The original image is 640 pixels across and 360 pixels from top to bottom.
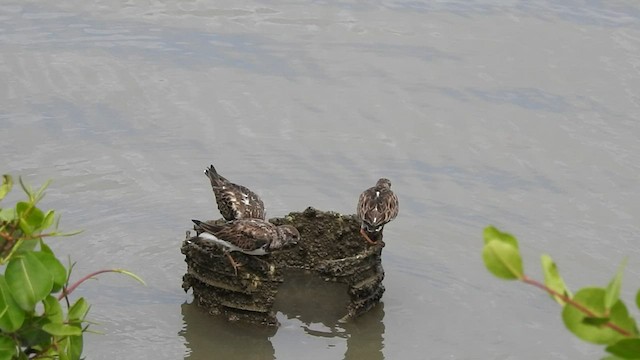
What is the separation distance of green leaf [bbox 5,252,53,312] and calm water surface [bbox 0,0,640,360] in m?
4.73

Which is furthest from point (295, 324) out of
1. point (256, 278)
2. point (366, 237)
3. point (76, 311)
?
point (76, 311)

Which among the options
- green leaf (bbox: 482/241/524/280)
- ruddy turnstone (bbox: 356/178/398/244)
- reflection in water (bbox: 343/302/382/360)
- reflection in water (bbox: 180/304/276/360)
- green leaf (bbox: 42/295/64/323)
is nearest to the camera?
green leaf (bbox: 482/241/524/280)

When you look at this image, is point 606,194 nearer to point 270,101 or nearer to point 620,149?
point 620,149

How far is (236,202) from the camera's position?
9484 mm

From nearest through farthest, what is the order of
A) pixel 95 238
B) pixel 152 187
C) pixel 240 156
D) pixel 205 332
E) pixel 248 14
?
1. pixel 205 332
2. pixel 95 238
3. pixel 152 187
4. pixel 240 156
5. pixel 248 14

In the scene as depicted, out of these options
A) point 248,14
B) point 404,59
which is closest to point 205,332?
point 404,59

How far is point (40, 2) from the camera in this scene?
16.0 m

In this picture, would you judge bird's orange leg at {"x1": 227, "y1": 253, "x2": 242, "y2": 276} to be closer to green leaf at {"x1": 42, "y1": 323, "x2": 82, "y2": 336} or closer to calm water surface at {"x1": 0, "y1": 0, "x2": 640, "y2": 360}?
calm water surface at {"x1": 0, "y1": 0, "x2": 640, "y2": 360}

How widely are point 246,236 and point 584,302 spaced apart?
6347mm

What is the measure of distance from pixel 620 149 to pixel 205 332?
5325mm

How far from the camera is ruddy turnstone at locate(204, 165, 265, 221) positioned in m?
9.41

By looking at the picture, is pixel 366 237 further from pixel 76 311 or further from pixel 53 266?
pixel 53 266

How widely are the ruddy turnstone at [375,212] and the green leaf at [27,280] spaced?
214 inches

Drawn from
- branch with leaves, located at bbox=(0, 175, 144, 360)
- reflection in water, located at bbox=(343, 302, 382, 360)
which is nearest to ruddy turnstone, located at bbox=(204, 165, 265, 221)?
reflection in water, located at bbox=(343, 302, 382, 360)
